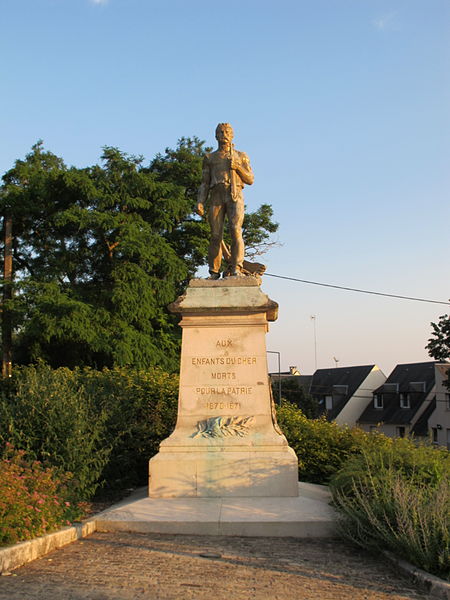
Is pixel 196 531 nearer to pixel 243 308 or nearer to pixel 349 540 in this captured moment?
pixel 349 540

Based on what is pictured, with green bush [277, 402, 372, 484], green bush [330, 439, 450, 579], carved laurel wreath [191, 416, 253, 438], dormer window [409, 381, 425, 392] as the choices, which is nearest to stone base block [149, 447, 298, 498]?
carved laurel wreath [191, 416, 253, 438]

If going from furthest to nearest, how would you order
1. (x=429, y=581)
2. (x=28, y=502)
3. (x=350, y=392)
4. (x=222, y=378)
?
(x=350, y=392), (x=222, y=378), (x=28, y=502), (x=429, y=581)

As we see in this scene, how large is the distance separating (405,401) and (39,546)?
4692 centimetres

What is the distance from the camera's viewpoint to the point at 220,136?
9641mm

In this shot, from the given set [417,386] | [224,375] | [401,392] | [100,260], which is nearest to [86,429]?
[224,375]

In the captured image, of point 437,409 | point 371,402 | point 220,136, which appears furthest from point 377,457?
point 371,402

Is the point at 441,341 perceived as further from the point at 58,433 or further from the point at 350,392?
the point at 350,392

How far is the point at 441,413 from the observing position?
43594 mm

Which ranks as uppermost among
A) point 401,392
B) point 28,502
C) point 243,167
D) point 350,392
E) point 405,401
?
point 243,167

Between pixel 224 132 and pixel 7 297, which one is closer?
pixel 224 132

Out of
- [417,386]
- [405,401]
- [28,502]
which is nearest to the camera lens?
[28,502]

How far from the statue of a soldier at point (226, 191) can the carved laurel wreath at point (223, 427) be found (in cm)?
229

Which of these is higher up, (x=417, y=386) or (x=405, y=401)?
(x=417, y=386)

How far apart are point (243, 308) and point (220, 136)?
2764mm
